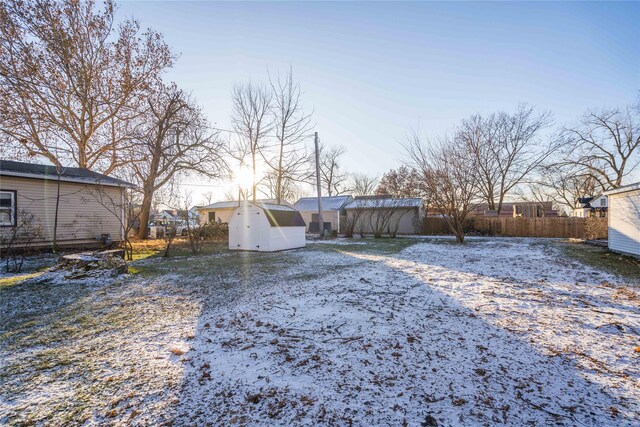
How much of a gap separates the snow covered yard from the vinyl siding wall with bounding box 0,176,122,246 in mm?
6550

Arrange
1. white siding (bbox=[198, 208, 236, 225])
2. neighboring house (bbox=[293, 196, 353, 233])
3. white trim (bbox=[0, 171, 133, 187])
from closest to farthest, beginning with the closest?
white trim (bbox=[0, 171, 133, 187]) < neighboring house (bbox=[293, 196, 353, 233]) < white siding (bbox=[198, 208, 236, 225])

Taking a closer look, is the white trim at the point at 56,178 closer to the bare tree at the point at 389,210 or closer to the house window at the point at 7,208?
the house window at the point at 7,208

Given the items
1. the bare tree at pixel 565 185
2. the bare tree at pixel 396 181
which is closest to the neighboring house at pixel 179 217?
the bare tree at pixel 396 181

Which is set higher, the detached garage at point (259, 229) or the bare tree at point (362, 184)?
the bare tree at point (362, 184)

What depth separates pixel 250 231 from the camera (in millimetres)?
12367

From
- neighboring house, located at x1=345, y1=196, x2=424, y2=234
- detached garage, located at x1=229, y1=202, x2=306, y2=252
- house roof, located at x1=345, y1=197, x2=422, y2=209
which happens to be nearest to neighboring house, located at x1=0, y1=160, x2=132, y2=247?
detached garage, located at x1=229, y1=202, x2=306, y2=252

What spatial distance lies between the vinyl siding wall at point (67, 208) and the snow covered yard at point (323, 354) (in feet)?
21.5

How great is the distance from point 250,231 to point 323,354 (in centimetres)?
984

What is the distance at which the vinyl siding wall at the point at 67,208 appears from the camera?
1038 cm

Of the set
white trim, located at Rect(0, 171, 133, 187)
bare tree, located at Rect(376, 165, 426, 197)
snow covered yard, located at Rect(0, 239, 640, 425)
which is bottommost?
snow covered yard, located at Rect(0, 239, 640, 425)

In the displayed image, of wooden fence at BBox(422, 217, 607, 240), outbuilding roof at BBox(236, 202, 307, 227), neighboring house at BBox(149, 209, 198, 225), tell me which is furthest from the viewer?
wooden fence at BBox(422, 217, 607, 240)

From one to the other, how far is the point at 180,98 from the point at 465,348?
19787 millimetres

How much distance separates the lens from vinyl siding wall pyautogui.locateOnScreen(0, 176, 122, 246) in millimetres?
10383

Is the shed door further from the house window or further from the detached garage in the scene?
the house window
